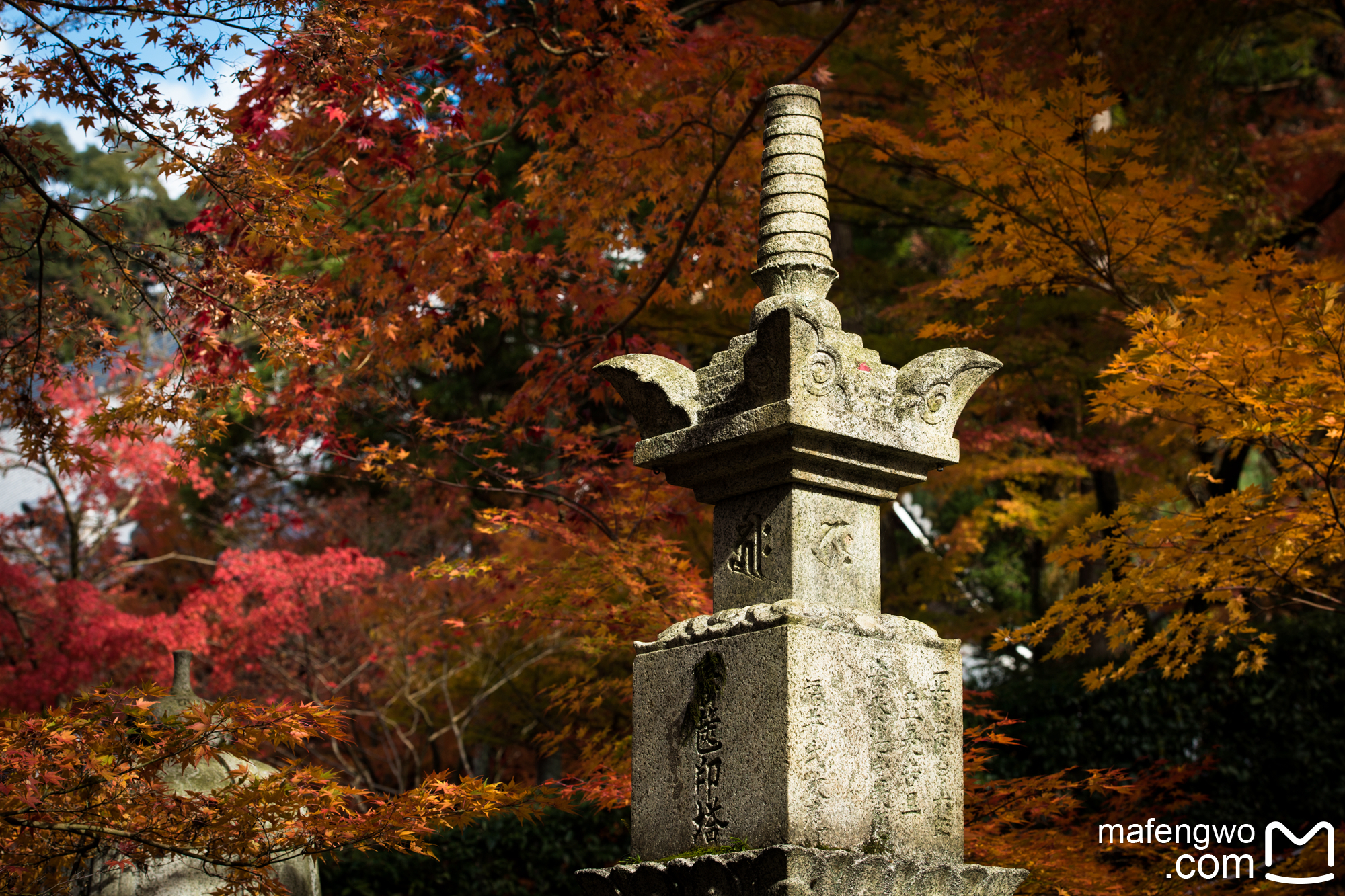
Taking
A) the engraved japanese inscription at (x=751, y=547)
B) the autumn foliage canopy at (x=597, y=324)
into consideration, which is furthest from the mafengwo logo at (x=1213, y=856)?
the engraved japanese inscription at (x=751, y=547)

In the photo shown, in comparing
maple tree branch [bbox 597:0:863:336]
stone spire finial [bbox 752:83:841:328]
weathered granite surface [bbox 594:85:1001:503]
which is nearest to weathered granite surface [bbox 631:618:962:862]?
weathered granite surface [bbox 594:85:1001:503]

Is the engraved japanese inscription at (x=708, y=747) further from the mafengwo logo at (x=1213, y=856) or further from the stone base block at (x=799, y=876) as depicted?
the mafengwo logo at (x=1213, y=856)

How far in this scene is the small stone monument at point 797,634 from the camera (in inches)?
154

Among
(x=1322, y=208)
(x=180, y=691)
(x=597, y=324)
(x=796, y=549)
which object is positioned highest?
(x=1322, y=208)

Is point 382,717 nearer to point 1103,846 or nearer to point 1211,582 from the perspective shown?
point 1103,846

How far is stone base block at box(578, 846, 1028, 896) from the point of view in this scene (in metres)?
3.70

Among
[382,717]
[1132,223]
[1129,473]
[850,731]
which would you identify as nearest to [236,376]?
[850,731]

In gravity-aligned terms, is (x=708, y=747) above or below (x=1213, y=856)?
above

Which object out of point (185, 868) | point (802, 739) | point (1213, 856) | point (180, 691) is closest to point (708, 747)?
point (802, 739)

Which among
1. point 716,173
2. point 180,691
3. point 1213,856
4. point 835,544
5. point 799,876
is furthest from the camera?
point 716,173

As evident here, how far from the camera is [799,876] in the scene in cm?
369

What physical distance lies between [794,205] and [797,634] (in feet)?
5.12

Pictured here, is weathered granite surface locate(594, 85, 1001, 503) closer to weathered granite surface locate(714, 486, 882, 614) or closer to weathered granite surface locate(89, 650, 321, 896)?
weathered granite surface locate(714, 486, 882, 614)

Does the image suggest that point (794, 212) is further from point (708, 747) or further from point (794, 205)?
point (708, 747)
